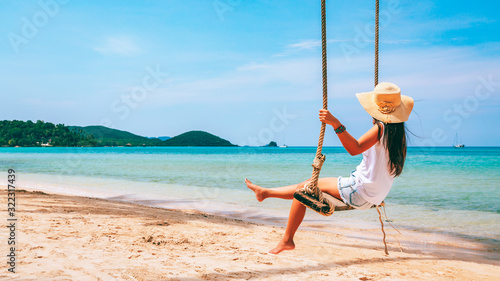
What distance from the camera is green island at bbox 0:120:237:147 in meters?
76.2

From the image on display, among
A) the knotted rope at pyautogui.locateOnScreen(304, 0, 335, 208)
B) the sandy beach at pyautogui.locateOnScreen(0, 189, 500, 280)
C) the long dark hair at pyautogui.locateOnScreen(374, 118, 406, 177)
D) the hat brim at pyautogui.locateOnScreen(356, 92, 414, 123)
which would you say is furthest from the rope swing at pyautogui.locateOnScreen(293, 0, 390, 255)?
the sandy beach at pyautogui.locateOnScreen(0, 189, 500, 280)

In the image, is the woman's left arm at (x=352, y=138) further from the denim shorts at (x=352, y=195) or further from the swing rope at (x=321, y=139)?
the denim shorts at (x=352, y=195)

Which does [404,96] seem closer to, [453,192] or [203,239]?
[203,239]

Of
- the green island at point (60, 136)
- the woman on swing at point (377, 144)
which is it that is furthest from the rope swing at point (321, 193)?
the green island at point (60, 136)

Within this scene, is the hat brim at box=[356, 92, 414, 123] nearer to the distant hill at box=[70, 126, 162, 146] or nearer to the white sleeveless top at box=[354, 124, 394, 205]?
the white sleeveless top at box=[354, 124, 394, 205]

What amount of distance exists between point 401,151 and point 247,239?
8.38 ft

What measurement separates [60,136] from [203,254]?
91631mm

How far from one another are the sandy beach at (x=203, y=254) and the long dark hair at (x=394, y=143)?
1.22 meters

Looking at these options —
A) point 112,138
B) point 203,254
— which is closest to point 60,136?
point 112,138

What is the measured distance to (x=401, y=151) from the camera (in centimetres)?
271

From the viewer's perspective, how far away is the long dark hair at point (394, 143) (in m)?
2.67

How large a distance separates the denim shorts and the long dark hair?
1.00 feet

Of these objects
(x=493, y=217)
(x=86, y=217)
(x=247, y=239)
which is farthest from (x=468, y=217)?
(x=86, y=217)

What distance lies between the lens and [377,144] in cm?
267
